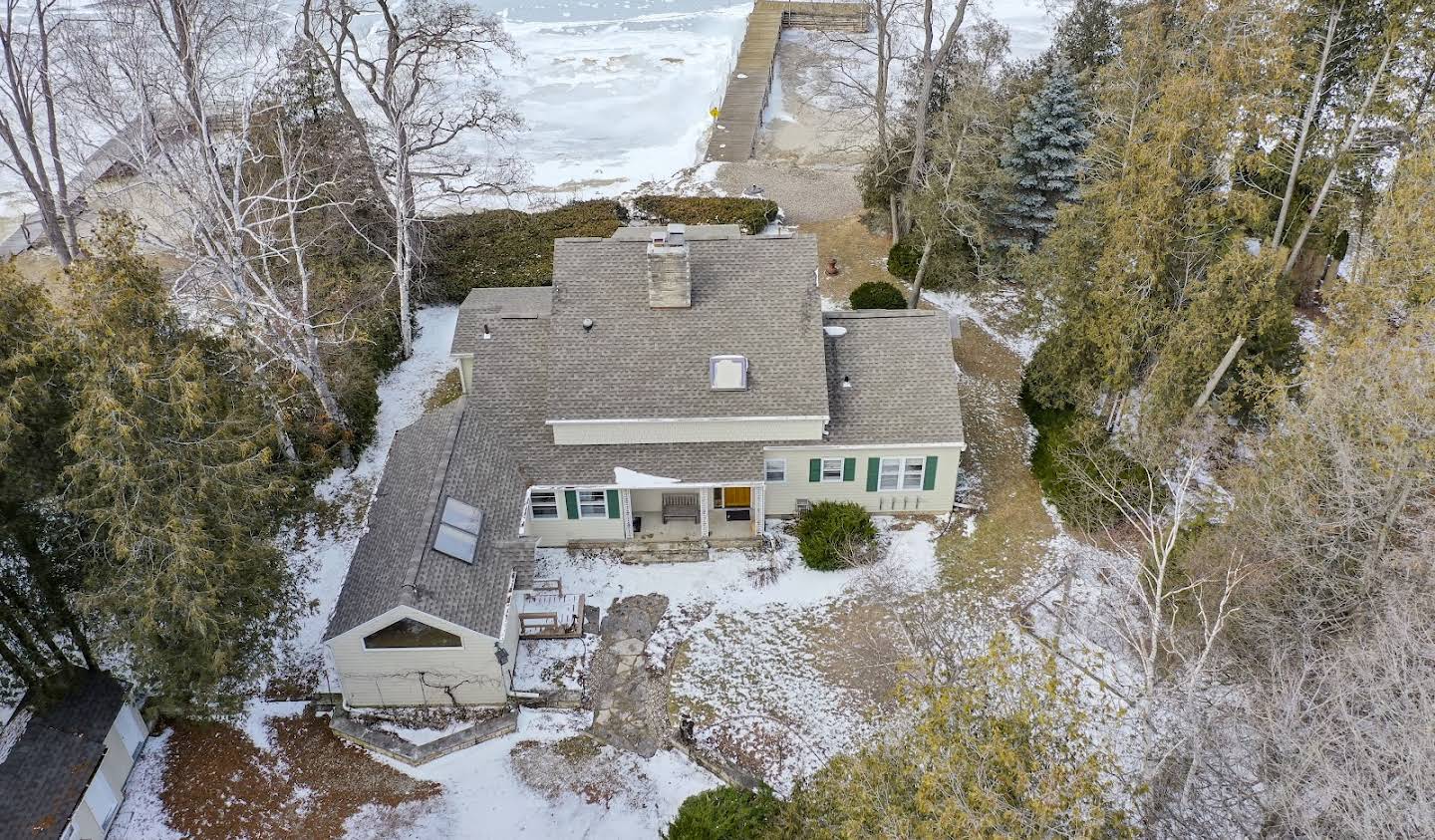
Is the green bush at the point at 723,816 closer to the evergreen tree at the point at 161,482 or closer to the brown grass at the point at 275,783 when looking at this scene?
the brown grass at the point at 275,783

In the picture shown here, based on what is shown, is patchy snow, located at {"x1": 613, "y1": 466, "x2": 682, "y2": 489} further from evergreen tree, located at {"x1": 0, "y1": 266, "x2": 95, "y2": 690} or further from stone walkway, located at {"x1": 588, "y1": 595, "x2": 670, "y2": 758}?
evergreen tree, located at {"x1": 0, "y1": 266, "x2": 95, "y2": 690}

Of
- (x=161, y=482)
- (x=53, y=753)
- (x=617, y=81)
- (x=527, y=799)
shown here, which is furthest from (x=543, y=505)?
(x=617, y=81)

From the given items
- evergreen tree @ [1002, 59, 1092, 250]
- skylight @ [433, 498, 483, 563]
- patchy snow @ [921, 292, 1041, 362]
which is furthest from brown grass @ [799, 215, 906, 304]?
skylight @ [433, 498, 483, 563]

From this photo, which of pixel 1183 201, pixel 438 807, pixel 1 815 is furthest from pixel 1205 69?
pixel 1 815

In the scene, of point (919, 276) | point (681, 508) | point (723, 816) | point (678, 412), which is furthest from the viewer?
point (919, 276)

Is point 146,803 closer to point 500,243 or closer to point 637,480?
point 637,480

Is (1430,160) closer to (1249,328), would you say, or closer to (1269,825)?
(1249,328)

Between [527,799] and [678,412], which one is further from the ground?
[678,412]
